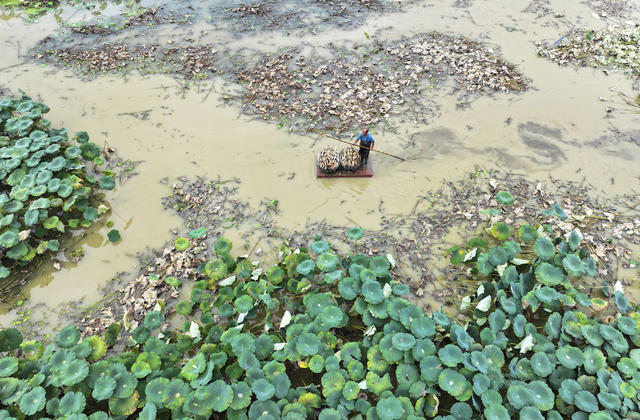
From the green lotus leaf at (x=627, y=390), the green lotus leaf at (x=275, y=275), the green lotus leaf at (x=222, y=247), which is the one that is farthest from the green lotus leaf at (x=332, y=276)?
the green lotus leaf at (x=627, y=390)

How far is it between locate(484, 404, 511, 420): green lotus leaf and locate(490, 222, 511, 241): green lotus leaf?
285 cm

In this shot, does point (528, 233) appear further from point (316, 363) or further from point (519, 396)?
point (316, 363)

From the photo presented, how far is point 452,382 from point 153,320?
4091 mm

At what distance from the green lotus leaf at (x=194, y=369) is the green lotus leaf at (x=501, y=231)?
4.94 m

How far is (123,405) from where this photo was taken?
433 cm

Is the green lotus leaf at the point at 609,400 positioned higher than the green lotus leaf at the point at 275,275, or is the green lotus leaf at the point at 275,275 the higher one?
the green lotus leaf at the point at 275,275

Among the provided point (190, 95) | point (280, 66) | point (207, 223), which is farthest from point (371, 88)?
point (207, 223)

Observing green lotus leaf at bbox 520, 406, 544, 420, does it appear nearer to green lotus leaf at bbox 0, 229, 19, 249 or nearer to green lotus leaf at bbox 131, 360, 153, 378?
green lotus leaf at bbox 131, 360, 153, 378

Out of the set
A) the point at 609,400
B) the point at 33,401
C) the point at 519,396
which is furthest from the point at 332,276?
the point at 33,401

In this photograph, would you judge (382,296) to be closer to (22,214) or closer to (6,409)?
(6,409)

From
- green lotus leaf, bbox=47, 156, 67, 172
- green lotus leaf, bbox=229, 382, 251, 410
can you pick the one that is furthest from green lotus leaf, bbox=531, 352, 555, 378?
green lotus leaf, bbox=47, 156, 67, 172

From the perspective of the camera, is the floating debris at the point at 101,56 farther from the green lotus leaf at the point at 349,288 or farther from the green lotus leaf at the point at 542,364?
the green lotus leaf at the point at 542,364

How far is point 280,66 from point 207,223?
540 centimetres

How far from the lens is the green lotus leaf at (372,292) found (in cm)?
507
